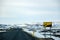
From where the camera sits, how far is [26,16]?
8.79ft

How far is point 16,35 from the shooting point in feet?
8.48

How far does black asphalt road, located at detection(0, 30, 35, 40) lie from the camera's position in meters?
2.55

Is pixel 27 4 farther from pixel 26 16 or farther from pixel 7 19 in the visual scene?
pixel 7 19

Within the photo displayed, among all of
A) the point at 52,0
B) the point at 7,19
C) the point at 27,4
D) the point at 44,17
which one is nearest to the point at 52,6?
the point at 52,0

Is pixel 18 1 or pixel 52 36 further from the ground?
pixel 18 1

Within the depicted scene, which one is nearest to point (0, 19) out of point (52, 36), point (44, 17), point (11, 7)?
point (11, 7)

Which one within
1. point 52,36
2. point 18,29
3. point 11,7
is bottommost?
point 52,36

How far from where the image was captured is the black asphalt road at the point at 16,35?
255cm

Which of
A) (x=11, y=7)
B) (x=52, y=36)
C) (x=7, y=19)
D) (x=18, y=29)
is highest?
(x=11, y=7)

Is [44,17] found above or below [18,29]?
above

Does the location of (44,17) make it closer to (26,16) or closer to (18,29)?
(26,16)

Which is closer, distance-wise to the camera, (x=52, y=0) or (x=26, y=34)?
(x=26, y=34)

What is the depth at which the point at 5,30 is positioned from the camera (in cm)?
260

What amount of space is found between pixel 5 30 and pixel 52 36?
3.11ft
